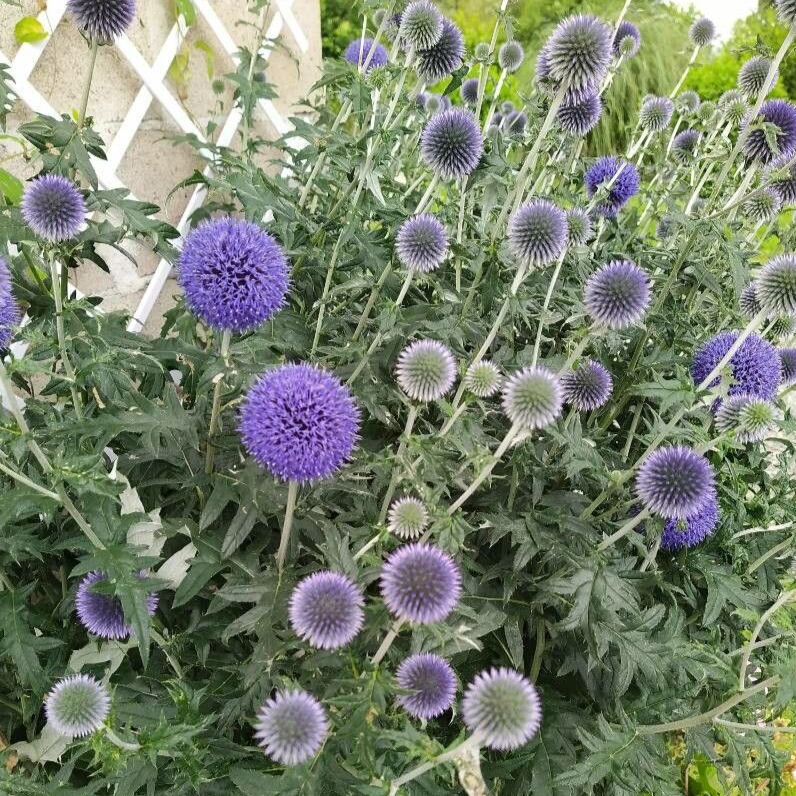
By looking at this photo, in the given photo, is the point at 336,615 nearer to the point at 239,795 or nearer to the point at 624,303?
the point at 239,795

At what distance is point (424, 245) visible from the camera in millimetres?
1864

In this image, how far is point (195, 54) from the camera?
11.6 feet

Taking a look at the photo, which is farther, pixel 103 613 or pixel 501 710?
pixel 103 613

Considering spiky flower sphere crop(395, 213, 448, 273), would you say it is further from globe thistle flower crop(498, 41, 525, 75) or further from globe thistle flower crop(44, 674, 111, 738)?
globe thistle flower crop(498, 41, 525, 75)

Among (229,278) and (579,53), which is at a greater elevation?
(579,53)

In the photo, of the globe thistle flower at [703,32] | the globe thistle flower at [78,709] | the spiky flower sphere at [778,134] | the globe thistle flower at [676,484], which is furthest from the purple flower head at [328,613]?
the globe thistle flower at [703,32]

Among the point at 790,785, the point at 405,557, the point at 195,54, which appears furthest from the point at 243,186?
the point at 790,785

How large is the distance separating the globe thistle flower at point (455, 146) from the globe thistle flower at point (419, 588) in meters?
1.19

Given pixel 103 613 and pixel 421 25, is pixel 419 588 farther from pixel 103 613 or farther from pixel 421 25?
pixel 421 25

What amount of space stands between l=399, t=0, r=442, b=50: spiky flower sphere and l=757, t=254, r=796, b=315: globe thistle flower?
116cm

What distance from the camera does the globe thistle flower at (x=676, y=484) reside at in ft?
5.56

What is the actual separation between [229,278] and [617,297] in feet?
3.02

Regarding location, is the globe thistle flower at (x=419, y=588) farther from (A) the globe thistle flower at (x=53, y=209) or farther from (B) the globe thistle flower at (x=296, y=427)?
(A) the globe thistle flower at (x=53, y=209)

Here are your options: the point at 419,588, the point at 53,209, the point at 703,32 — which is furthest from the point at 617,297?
the point at 703,32
